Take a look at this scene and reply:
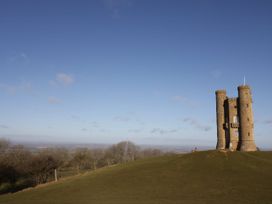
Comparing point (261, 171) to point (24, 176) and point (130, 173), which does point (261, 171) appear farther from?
point (24, 176)

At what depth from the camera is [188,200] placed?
22.2 m

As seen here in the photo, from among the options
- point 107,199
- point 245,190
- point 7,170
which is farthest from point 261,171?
point 7,170

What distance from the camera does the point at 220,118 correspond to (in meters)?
54.1

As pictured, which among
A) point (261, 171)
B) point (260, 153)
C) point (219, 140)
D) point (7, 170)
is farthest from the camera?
point (7, 170)

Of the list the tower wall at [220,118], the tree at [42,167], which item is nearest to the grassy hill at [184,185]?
the tower wall at [220,118]

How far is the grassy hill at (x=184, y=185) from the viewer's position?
23.4 metres

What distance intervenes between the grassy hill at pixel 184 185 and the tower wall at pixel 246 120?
235 inches

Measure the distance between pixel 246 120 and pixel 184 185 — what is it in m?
26.7

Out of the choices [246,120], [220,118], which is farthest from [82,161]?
[246,120]

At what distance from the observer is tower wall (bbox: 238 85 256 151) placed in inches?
1975

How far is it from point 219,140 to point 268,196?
104 ft

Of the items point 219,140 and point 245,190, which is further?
point 219,140

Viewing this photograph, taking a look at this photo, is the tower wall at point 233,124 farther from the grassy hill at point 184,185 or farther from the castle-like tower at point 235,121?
the grassy hill at point 184,185

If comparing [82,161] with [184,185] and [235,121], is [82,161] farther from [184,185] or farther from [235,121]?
[184,185]
